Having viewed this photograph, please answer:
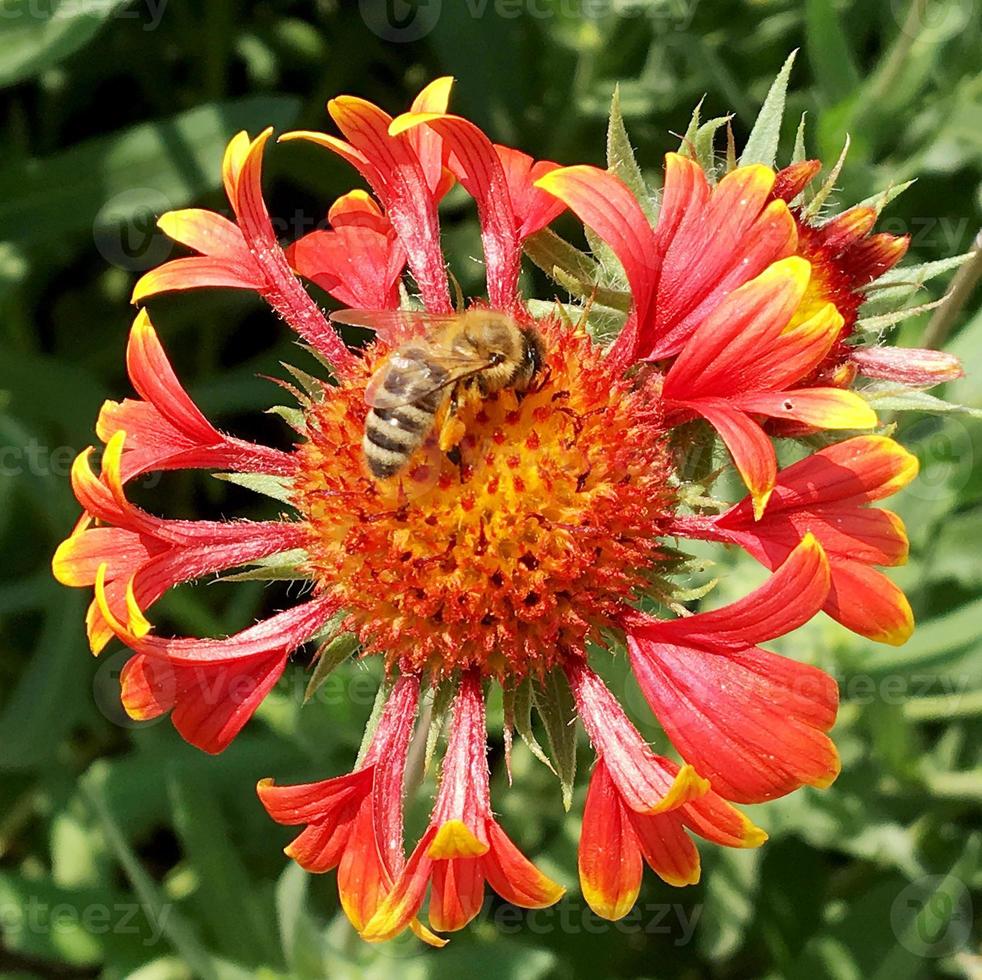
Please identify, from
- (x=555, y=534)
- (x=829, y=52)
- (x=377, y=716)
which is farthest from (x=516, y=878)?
(x=829, y=52)

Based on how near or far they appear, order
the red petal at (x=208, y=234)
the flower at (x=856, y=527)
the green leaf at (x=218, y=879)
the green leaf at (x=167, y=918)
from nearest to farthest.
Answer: the flower at (x=856, y=527) < the red petal at (x=208, y=234) < the green leaf at (x=167, y=918) < the green leaf at (x=218, y=879)

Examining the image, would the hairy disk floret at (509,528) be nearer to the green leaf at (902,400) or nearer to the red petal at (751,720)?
the red petal at (751,720)

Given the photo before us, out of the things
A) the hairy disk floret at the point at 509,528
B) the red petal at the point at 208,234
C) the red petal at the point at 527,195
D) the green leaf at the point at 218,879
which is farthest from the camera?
the green leaf at the point at 218,879

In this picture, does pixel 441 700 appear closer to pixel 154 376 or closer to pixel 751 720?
pixel 751 720

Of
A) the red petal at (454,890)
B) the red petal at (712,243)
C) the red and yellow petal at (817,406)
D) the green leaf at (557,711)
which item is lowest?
A: the red petal at (454,890)

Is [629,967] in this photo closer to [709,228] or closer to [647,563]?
[647,563]

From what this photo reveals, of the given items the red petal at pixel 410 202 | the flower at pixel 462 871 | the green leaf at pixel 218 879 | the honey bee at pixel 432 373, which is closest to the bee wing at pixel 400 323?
the honey bee at pixel 432 373

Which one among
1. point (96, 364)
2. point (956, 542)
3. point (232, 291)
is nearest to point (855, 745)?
point (956, 542)
